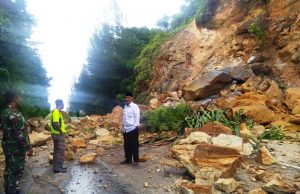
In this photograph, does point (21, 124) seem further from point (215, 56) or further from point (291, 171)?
point (215, 56)

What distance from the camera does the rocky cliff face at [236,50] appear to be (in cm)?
1380

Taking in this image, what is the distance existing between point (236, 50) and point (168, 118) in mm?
5341

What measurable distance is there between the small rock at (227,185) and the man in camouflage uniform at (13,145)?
10.8 feet

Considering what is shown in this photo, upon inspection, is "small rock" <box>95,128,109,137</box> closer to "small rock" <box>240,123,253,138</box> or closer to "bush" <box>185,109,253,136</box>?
"bush" <box>185,109,253,136</box>

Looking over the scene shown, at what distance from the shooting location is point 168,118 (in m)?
12.2

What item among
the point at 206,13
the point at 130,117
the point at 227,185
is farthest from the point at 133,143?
the point at 206,13

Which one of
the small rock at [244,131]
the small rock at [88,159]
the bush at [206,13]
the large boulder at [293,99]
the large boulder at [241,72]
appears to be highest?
the bush at [206,13]

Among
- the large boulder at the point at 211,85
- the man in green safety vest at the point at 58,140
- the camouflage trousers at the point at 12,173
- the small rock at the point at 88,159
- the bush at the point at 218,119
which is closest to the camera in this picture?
the camouflage trousers at the point at 12,173

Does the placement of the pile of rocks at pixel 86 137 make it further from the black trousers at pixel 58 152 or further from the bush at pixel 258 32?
the bush at pixel 258 32

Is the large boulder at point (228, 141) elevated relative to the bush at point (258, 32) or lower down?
lower down

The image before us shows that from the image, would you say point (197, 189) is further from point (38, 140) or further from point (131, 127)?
point (38, 140)

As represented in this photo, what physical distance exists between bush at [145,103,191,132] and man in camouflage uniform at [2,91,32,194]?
603 cm

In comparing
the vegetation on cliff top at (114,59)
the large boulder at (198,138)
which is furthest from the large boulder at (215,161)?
the vegetation on cliff top at (114,59)

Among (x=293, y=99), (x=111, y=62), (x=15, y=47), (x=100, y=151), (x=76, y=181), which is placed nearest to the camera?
(x=76, y=181)
